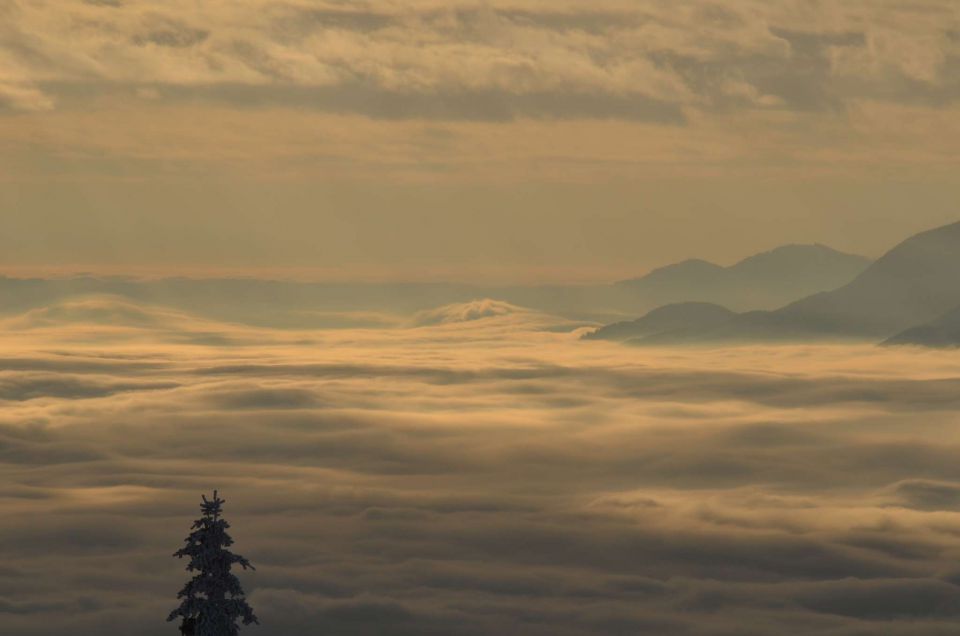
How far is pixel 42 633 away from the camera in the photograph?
199 meters

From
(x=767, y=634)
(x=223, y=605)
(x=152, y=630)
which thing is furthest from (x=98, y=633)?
(x=223, y=605)

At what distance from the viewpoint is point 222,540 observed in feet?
215

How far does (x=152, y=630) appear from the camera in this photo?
199 metres

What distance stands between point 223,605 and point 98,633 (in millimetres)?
129685

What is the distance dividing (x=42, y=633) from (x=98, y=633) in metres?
17.3

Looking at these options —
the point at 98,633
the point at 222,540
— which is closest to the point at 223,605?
the point at 222,540

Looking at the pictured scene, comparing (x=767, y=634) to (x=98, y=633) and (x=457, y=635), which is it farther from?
(x=98, y=633)

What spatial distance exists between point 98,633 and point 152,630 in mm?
13656

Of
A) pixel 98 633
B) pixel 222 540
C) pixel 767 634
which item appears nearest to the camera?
pixel 222 540

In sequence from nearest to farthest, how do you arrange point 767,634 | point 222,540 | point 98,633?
point 222,540, point 98,633, point 767,634

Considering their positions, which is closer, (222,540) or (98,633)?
(222,540)

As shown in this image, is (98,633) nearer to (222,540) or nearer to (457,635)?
(457,635)

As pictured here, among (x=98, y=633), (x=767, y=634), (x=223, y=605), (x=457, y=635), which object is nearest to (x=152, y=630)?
(x=98, y=633)

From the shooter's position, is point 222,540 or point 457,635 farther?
point 457,635
